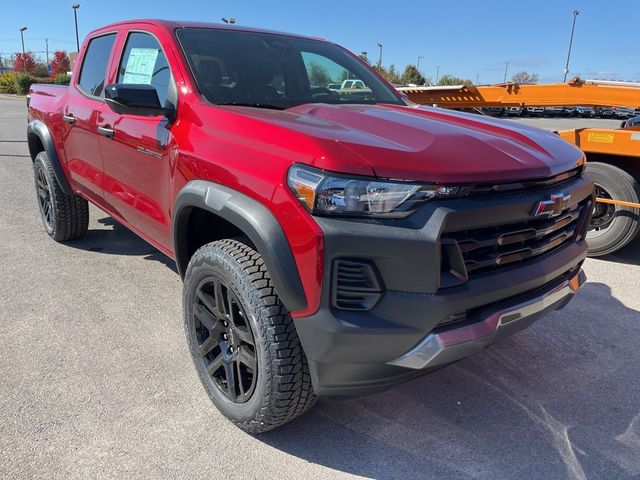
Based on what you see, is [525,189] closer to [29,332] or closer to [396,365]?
[396,365]

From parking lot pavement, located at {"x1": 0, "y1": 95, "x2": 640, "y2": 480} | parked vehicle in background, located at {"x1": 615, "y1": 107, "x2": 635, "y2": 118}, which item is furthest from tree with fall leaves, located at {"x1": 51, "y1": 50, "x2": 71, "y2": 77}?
parking lot pavement, located at {"x1": 0, "y1": 95, "x2": 640, "y2": 480}

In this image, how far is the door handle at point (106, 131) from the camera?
3.38 m

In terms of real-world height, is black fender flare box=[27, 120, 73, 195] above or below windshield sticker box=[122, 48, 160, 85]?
below

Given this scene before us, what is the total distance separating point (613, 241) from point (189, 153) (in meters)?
4.02

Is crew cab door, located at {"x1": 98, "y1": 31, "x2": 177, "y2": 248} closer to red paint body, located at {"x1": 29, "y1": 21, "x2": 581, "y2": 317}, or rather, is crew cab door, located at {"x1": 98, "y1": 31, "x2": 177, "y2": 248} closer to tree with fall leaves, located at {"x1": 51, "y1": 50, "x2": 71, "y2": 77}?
red paint body, located at {"x1": 29, "y1": 21, "x2": 581, "y2": 317}

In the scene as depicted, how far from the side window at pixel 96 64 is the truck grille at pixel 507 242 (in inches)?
116

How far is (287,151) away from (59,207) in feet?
11.3

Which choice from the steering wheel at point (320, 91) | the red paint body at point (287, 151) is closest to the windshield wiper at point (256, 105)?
the red paint body at point (287, 151)

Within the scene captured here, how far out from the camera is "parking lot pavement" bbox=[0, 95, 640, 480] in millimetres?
2260

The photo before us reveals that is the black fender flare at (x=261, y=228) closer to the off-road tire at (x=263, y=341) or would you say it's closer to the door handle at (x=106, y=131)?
the off-road tire at (x=263, y=341)

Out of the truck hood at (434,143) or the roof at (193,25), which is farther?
the roof at (193,25)

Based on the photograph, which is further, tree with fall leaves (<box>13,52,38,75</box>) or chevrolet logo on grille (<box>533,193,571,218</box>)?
tree with fall leaves (<box>13,52,38,75</box>)

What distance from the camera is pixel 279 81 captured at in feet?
10.4

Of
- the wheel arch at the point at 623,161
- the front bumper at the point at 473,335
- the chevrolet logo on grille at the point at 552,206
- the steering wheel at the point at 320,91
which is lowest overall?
the front bumper at the point at 473,335
